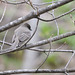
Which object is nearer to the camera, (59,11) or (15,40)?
(15,40)

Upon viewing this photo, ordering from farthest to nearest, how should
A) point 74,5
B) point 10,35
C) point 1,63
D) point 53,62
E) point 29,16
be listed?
point 10,35 → point 1,63 → point 53,62 → point 74,5 → point 29,16

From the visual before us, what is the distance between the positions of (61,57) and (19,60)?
2163 mm

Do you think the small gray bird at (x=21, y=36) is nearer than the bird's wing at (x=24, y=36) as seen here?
Yes

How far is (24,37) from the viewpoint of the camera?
5.23 m

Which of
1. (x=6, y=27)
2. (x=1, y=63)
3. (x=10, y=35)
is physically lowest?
(x=1, y=63)

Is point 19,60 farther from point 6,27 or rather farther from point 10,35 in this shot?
point 6,27

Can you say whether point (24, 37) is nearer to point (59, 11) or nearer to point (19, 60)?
point (59, 11)

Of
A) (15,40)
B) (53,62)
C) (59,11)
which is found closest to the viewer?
(15,40)

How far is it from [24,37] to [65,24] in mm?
5083

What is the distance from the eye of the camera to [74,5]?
8641mm

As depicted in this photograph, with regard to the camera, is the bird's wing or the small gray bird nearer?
the small gray bird

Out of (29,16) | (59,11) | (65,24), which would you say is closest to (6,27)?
(29,16)

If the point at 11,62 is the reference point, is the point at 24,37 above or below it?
above

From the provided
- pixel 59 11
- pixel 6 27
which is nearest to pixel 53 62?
pixel 59 11
